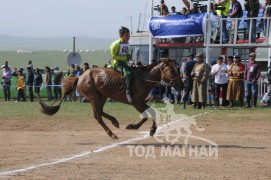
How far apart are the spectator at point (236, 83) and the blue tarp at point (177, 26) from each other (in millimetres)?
2860

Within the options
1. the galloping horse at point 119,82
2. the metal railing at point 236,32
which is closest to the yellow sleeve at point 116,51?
the galloping horse at point 119,82

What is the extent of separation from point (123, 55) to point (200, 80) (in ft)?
30.2

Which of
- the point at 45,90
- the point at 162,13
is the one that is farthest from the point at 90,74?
the point at 45,90

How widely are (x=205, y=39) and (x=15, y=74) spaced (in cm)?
1227

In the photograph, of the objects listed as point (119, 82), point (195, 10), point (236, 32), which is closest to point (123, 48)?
point (119, 82)

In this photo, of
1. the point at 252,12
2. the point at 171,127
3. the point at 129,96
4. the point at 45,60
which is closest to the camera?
the point at 129,96

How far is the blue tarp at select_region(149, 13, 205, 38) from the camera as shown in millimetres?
26156

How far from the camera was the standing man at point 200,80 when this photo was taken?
22.8m

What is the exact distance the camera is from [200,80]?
22.9 metres

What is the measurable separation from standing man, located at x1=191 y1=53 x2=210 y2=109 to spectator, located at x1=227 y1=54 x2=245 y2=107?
1266mm

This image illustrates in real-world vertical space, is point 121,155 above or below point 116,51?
below

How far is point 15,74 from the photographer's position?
34.2 metres

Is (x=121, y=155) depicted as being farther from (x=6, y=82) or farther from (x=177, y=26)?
(x=6, y=82)

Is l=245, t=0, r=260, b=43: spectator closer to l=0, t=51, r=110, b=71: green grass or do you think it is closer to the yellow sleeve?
the yellow sleeve
